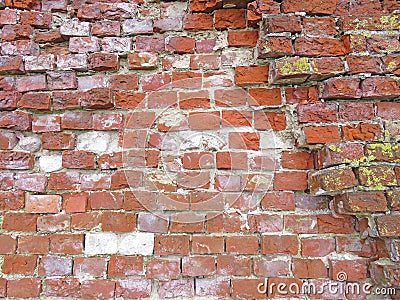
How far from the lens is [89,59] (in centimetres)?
167

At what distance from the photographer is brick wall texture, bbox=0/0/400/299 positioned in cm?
151

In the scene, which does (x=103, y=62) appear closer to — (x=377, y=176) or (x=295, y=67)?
(x=295, y=67)

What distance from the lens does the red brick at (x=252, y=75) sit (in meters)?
1.62

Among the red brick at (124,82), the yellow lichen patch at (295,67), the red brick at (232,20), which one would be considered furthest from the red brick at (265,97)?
the red brick at (124,82)

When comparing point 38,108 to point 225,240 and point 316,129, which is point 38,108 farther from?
point 316,129

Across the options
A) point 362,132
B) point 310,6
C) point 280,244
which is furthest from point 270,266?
point 310,6

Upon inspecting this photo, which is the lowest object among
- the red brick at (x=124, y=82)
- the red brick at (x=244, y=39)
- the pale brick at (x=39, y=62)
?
the red brick at (x=124, y=82)

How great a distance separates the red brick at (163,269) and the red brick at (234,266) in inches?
7.4

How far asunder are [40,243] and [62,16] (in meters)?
1.09

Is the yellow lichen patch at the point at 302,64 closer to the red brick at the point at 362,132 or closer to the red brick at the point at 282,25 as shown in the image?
the red brick at the point at 282,25

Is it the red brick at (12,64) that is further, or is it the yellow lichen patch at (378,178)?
the red brick at (12,64)

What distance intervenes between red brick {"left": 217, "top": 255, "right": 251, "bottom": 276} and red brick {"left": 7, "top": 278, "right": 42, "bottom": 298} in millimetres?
811

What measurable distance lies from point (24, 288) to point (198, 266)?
2.56 feet

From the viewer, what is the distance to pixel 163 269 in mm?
1544
